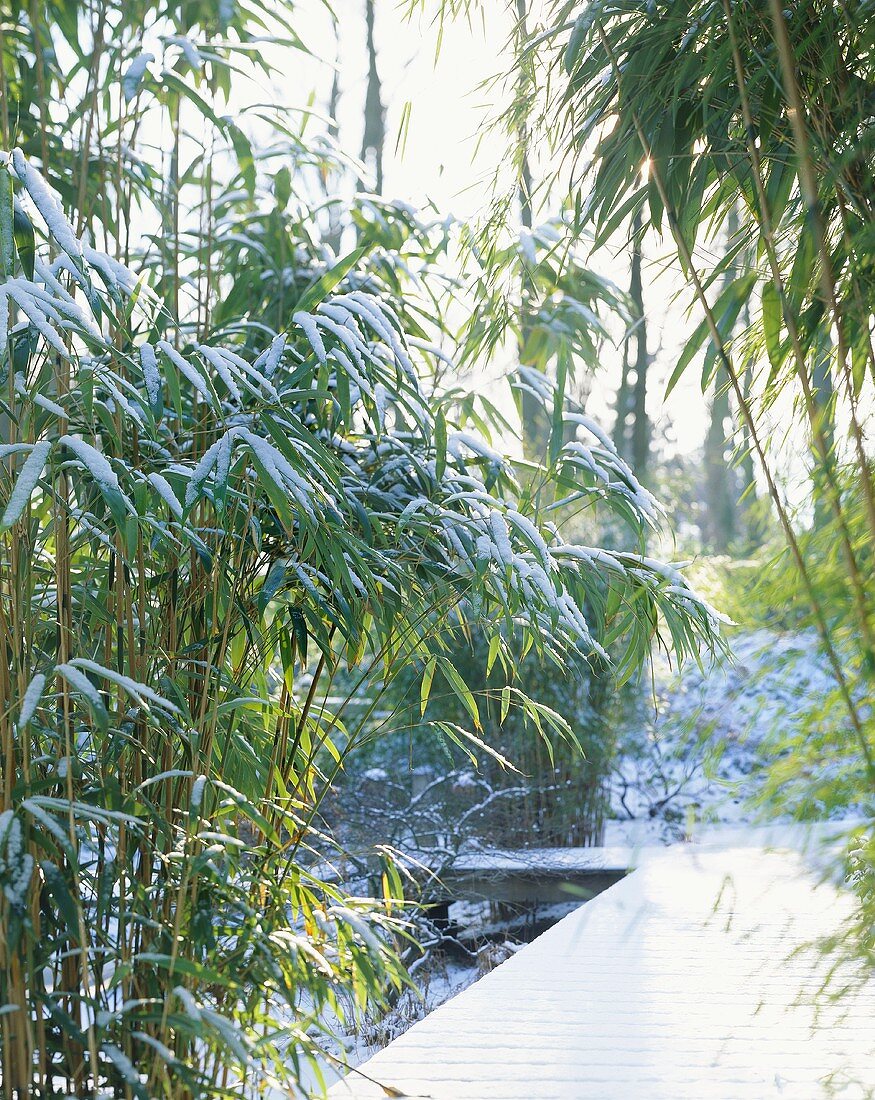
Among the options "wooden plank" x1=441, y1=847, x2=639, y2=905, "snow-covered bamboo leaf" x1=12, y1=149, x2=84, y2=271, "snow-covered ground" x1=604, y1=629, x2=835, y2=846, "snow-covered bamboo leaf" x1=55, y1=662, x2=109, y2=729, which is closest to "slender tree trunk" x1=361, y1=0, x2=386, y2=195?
"snow-covered ground" x1=604, y1=629, x2=835, y2=846

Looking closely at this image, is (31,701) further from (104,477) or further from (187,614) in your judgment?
(187,614)

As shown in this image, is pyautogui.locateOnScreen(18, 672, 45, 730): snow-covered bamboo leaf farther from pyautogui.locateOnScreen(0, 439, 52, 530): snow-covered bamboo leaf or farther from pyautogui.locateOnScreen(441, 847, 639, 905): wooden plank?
pyautogui.locateOnScreen(441, 847, 639, 905): wooden plank

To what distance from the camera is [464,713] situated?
489 cm

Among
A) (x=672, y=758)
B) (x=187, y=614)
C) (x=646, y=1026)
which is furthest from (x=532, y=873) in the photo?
(x=672, y=758)

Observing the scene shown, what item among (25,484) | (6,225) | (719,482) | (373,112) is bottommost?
(25,484)

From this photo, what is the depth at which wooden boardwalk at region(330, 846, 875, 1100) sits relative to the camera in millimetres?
1711

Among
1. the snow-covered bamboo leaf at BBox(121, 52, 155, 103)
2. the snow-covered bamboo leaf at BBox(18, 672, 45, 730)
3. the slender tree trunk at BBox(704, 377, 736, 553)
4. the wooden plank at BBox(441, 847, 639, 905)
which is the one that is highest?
the slender tree trunk at BBox(704, 377, 736, 553)

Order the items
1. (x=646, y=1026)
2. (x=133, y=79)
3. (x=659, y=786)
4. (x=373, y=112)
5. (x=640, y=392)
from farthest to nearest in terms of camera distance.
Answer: (x=640, y=392) → (x=373, y=112) → (x=659, y=786) → (x=646, y=1026) → (x=133, y=79)

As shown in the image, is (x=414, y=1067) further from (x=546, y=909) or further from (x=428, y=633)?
(x=546, y=909)

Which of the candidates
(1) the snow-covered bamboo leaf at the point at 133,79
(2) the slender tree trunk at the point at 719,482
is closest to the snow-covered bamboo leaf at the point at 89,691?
(1) the snow-covered bamboo leaf at the point at 133,79

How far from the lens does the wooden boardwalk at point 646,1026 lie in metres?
1.71

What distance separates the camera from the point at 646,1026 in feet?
6.77

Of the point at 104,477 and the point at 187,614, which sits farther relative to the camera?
the point at 187,614

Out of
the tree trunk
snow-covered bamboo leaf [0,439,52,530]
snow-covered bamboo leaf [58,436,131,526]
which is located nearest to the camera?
snow-covered bamboo leaf [0,439,52,530]
